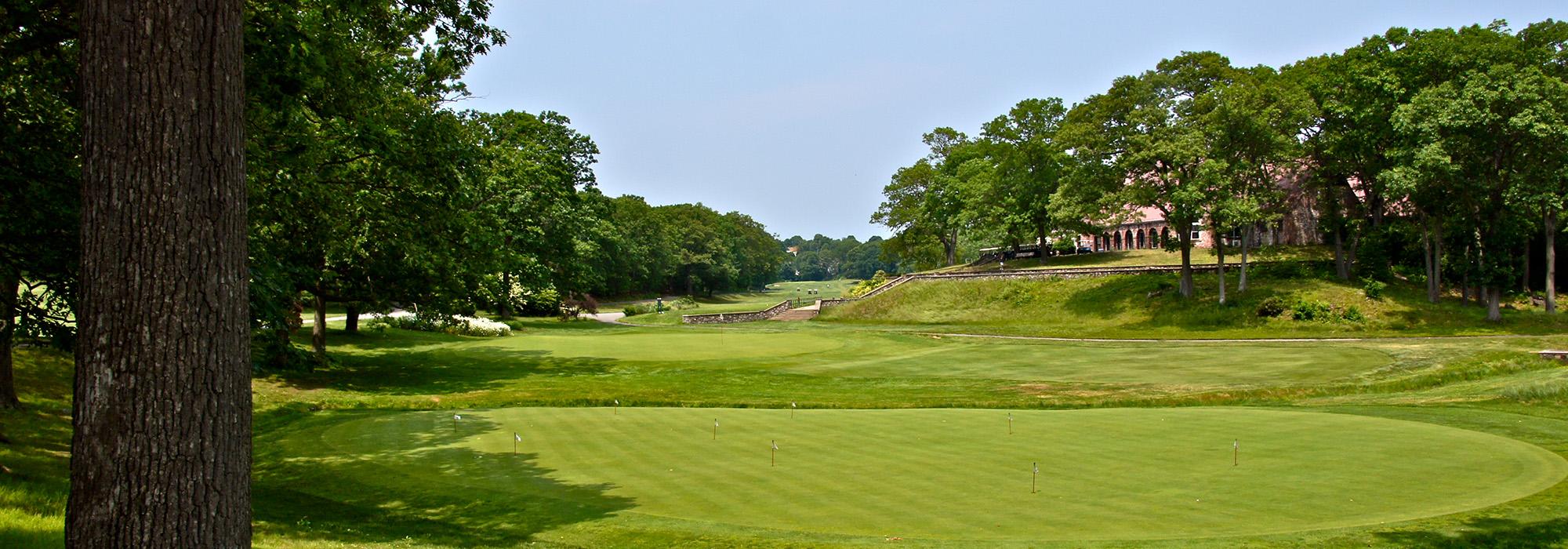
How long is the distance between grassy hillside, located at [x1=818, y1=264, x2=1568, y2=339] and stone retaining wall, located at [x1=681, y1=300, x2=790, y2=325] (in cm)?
495

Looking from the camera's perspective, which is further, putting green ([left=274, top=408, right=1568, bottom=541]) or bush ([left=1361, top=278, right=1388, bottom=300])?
bush ([left=1361, top=278, right=1388, bottom=300])

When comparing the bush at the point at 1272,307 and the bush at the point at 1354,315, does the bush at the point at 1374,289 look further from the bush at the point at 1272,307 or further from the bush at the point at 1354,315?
the bush at the point at 1272,307

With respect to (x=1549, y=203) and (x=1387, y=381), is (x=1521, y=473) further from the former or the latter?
(x=1549, y=203)

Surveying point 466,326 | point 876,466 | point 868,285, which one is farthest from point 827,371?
point 868,285

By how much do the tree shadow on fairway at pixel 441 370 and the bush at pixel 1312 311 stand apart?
3476 cm

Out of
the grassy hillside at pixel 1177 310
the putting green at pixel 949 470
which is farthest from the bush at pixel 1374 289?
the putting green at pixel 949 470

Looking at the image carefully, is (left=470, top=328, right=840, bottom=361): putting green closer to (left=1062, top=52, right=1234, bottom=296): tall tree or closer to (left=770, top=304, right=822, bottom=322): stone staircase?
(left=770, top=304, right=822, bottom=322): stone staircase

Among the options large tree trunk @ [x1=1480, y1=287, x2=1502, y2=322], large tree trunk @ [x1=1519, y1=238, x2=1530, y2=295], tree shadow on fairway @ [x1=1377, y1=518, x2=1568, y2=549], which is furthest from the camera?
large tree trunk @ [x1=1519, y1=238, x2=1530, y2=295]

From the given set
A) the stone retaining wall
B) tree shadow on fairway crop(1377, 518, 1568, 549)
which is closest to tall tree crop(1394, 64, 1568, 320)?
tree shadow on fairway crop(1377, 518, 1568, 549)

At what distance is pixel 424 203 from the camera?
21812 millimetres

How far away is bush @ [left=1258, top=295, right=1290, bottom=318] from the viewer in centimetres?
4684

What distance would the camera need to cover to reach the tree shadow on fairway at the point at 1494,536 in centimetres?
816

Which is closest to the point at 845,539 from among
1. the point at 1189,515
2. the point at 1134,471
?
the point at 1189,515

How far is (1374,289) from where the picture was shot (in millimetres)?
46625
